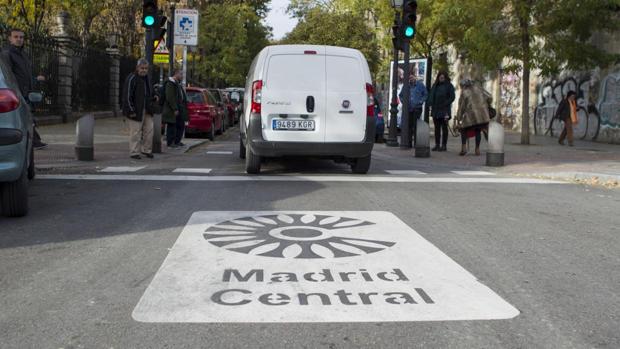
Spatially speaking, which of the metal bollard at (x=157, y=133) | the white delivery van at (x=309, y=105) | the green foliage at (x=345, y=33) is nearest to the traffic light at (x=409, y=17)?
the metal bollard at (x=157, y=133)

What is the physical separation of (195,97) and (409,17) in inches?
304

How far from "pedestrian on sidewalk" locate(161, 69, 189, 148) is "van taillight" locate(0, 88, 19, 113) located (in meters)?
9.32

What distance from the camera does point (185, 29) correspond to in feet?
63.8

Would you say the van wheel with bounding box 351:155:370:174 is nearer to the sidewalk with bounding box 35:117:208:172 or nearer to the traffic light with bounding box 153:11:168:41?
the sidewalk with bounding box 35:117:208:172

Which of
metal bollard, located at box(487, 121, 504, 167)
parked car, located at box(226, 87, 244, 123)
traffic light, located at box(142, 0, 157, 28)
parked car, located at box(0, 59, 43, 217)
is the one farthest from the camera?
parked car, located at box(226, 87, 244, 123)

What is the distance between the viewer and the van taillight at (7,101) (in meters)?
6.04

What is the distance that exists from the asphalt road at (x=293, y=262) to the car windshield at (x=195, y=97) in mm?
11905

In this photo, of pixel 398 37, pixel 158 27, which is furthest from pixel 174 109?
pixel 398 37

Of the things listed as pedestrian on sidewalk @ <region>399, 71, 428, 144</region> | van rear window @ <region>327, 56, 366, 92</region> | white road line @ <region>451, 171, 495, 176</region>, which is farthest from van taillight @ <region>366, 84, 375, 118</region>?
pedestrian on sidewalk @ <region>399, 71, 428, 144</region>

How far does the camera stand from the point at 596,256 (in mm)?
5094

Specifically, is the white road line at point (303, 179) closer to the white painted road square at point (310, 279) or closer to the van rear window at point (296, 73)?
the van rear window at point (296, 73)

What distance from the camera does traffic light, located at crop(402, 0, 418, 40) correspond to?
1595cm

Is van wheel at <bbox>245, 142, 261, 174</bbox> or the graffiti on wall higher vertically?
the graffiti on wall

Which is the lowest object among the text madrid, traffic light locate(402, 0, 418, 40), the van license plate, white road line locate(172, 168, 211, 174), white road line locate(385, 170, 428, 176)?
the text madrid
